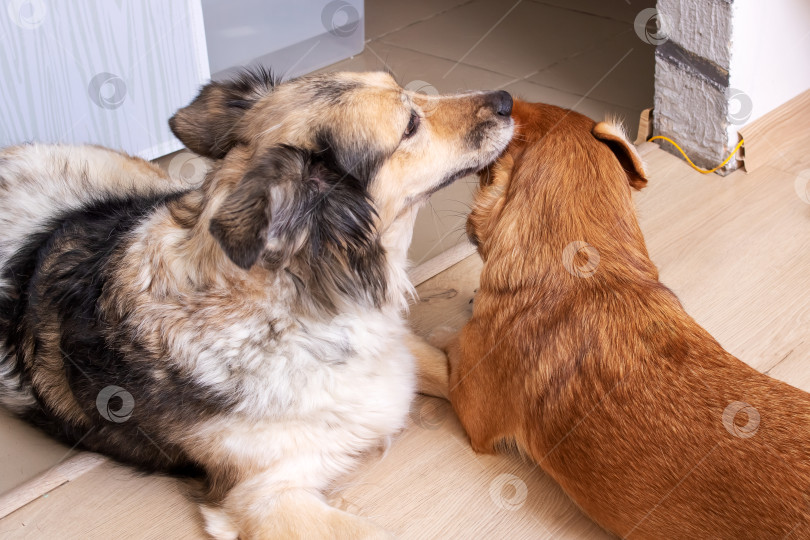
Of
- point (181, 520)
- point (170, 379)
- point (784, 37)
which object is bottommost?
point (181, 520)

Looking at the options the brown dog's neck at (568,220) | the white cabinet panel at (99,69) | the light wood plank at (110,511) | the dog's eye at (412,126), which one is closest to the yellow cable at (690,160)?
the brown dog's neck at (568,220)

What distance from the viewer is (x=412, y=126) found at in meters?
1.78

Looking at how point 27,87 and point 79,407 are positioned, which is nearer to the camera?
point 79,407

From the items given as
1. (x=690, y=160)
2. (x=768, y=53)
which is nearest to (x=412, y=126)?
(x=690, y=160)

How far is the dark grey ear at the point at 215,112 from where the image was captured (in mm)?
1958

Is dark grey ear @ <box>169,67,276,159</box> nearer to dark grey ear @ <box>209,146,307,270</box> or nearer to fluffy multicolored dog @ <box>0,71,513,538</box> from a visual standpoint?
fluffy multicolored dog @ <box>0,71,513,538</box>

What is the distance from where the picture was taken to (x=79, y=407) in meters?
1.97

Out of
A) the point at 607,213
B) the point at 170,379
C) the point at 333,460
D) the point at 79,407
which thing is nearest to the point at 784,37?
the point at 607,213

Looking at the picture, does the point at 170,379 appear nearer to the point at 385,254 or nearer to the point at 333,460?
the point at 333,460

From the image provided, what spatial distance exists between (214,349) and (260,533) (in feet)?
1.47

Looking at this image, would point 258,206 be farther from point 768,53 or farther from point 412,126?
point 768,53

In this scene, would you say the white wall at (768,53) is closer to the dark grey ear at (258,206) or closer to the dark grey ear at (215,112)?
the dark grey ear at (215,112)

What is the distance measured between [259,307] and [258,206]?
0.47m

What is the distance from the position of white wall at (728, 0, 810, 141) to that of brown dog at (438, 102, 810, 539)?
50.3 inches
